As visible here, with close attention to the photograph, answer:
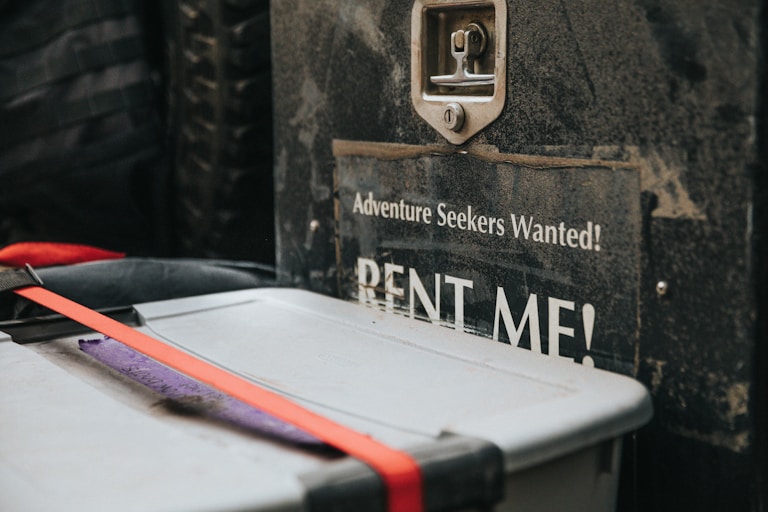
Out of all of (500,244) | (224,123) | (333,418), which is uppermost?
(224,123)

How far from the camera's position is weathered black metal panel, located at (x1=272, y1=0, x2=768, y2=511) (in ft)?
2.48

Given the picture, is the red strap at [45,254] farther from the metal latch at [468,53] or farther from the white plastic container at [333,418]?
the metal latch at [468,53]

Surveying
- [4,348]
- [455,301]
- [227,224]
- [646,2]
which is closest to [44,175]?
[227,224]

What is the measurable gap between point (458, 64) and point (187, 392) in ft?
1.36

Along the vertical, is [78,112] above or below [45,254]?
above

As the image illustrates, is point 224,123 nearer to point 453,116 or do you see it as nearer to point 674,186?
point 453,116

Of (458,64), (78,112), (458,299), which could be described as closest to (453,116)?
(458,64)

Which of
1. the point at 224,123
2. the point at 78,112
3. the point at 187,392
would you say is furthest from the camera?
the point at 78,112

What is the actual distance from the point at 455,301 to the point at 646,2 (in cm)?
37

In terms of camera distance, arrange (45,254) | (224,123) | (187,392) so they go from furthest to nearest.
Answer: (224,123) < (45,254) < (187,392)

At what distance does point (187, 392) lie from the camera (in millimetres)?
847

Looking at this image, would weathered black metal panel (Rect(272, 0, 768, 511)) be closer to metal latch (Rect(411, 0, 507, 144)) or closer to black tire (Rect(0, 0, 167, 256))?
metal latch (Rect(411, 0, 507, 144))

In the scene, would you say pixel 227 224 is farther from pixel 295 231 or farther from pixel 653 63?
pixel 653 63

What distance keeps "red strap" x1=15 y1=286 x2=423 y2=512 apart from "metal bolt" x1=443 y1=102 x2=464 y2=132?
35cm
